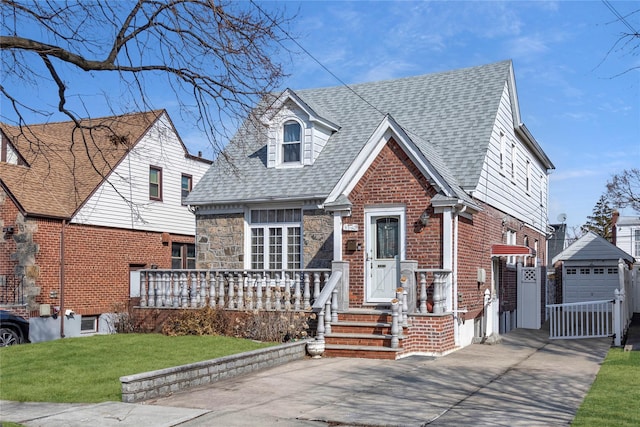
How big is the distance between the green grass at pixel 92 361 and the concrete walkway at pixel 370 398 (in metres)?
0.76

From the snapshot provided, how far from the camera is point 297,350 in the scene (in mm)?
14242

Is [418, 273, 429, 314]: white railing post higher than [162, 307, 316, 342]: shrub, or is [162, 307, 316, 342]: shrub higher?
[418, 273, 429, 314]: white railing post

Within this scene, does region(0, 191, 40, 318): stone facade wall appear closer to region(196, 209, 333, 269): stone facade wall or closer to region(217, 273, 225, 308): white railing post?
region(196, 209, 333, 269): stone facade wall

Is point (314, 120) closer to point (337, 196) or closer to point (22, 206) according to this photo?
point (337, 196)

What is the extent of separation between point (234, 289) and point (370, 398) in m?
8.66

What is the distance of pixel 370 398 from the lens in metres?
9.88

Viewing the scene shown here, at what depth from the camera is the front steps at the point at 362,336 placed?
14.3 meters

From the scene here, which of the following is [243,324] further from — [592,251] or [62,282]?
[592,251]

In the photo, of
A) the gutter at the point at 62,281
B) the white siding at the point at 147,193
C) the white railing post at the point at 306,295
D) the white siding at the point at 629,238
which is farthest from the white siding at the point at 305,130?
the white siding at the point at 629,238

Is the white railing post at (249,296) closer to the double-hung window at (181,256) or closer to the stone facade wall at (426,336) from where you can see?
the stone facade wall at (426,336)

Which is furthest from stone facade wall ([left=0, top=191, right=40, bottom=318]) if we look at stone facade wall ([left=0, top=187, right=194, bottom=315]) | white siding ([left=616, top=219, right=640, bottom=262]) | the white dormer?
white siding ([left=616, top=219, right=640, bottom=262])

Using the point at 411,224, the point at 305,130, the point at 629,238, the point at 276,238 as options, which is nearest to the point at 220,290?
the point at 276,238

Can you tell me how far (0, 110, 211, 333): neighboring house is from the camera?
2181 cm

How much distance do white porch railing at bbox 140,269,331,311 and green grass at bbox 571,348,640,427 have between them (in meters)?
6.78
